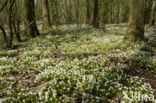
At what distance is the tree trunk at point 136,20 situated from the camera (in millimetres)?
10125

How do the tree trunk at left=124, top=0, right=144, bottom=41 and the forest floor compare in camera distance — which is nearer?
the forest floor

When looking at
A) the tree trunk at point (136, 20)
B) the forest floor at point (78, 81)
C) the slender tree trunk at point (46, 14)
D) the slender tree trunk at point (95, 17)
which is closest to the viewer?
the forest floor at point (78, 81)

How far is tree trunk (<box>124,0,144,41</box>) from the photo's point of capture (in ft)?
33.2

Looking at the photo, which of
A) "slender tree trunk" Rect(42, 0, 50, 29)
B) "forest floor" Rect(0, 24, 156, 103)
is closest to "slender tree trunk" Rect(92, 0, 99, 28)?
"slender tree trunk" Rect(42, 0, 50, 29)

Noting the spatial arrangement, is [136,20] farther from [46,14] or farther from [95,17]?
[95,17]

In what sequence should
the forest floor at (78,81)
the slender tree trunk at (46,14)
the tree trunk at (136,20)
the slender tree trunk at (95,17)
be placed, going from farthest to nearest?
the slender tree trunk at (95,17)
the slender tree trunk at (46,14)
the tree trunk at (136,20)
the forest floor at (78,81)

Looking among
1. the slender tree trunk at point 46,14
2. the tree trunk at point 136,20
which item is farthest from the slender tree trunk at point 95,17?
the tree trunk at point 136,20

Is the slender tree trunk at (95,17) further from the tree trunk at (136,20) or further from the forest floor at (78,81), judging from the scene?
the forest floor at (78,81)

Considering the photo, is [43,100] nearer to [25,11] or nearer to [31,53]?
[31,53]

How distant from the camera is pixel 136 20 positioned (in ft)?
33.7

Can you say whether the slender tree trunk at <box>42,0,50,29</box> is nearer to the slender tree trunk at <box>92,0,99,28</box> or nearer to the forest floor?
the slender tree trunk at <box>92,0,99,28</box>

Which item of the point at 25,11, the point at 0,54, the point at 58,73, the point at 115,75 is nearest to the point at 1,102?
the point at 58,73

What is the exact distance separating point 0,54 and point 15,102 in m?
5.51

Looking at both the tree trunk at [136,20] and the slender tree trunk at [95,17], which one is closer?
the tree trunk at [136,20]
